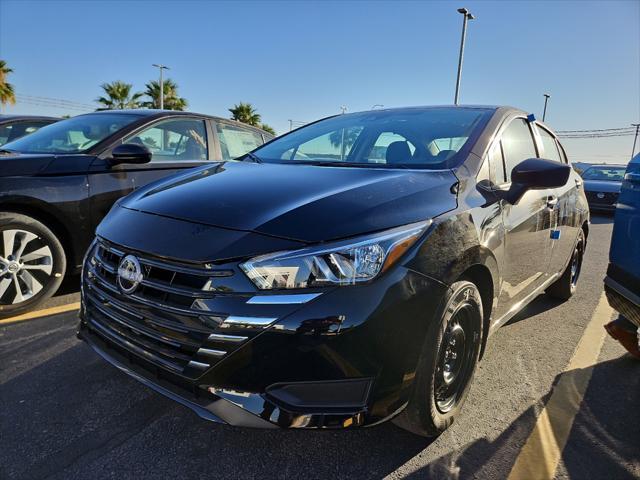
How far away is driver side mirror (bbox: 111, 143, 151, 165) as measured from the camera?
10.9ft

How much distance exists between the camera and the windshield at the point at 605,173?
13.1m

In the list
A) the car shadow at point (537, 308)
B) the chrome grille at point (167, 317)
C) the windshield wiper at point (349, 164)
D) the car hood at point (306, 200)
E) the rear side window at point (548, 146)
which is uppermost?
the rear side window at point (548, 146)

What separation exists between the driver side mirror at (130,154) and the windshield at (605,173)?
1352 centimetres

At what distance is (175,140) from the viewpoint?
14.1ft

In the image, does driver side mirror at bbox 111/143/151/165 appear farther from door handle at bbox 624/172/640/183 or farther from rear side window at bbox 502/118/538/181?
door handle at bbox 624/172/640/183

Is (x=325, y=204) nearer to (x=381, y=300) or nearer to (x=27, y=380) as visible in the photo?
(x=381, y=300)

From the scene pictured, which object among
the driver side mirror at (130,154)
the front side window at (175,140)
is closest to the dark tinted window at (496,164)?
the driver side mirror at (130,154)

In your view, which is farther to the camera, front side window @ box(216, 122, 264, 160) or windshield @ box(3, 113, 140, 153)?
front side window @ box(216, 122, 264, 160)

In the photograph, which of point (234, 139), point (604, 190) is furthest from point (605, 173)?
point (234, 139)

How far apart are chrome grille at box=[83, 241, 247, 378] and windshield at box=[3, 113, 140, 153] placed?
90.2 inches

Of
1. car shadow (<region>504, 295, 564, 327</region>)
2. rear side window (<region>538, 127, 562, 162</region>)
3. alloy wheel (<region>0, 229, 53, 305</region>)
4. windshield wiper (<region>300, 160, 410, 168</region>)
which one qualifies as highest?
rear side window (<region>538, 127, 562, 162</region>)

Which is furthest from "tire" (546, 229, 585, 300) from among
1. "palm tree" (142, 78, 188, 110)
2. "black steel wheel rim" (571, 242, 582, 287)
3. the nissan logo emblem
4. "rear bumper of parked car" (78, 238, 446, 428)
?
"palm tree" (142, 78, 188, 110)

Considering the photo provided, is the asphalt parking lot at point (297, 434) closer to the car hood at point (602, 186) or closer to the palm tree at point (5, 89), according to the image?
the car hood at point (602, 186)

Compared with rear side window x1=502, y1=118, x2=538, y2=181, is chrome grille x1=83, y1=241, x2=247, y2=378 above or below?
below
